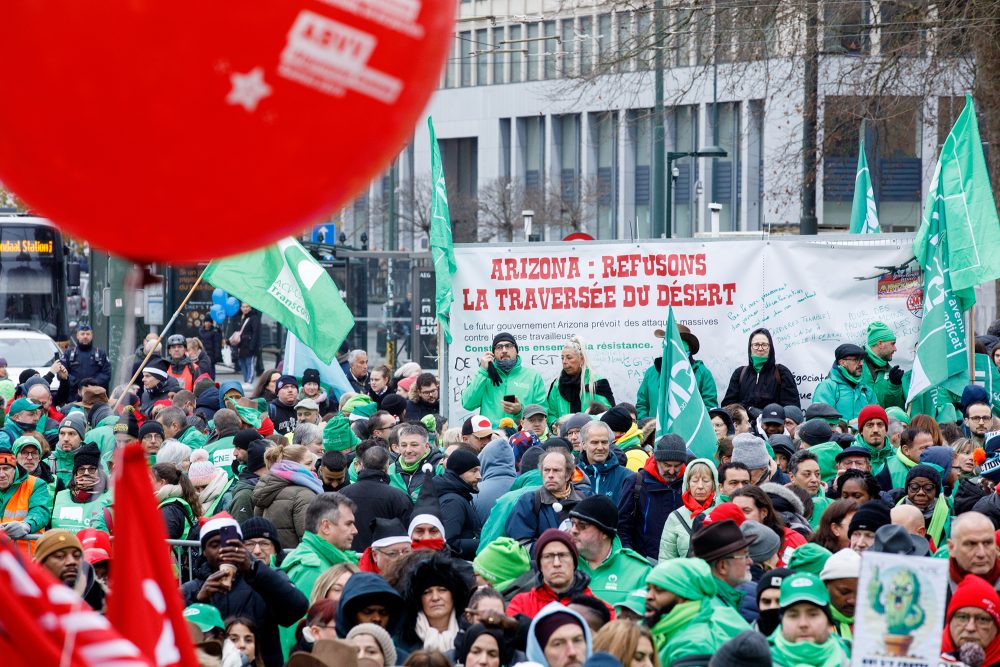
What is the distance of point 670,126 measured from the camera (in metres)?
58.2

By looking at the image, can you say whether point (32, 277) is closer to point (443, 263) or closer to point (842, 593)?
point (443, 263)

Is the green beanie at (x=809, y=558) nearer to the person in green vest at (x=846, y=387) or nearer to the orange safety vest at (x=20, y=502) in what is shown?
the orange safety vest at (x=20, y=502)

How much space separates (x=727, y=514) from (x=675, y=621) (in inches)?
48.7

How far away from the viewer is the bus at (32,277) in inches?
1156

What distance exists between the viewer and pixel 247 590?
23.1 feet

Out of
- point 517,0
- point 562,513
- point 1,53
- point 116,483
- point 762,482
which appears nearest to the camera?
point 1,53

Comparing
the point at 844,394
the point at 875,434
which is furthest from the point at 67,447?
the point at 844,394

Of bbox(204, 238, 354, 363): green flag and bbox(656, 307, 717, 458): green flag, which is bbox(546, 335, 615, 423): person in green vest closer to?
bbox(656, 307, 717, 458): green flag

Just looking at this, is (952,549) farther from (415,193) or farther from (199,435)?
(415,193)

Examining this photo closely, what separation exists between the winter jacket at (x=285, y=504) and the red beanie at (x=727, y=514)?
2.56m

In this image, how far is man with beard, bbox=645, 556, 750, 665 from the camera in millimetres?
6098

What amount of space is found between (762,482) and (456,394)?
5.54 metres

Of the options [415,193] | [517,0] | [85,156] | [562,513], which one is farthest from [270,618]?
[415,193]

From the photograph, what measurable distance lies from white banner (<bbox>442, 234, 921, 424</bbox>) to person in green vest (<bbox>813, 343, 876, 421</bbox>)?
144 centimetres
